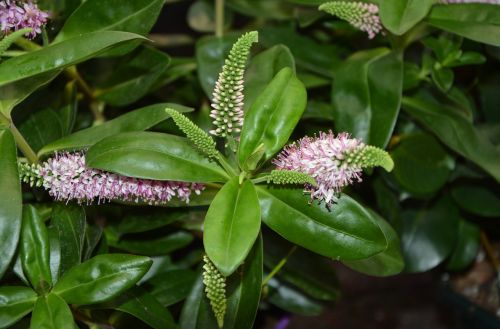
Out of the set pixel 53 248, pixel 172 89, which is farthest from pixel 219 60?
pixel 53 248

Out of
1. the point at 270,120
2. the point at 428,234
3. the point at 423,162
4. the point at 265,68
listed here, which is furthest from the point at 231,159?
the point at 428,234

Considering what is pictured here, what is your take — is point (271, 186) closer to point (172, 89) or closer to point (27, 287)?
point (27, 287)

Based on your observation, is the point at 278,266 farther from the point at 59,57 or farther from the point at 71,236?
→ the point at 59,57

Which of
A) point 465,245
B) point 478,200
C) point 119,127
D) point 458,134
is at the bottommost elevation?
point 465,245

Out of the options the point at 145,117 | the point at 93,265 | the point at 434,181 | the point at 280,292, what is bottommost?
the point at 280,292

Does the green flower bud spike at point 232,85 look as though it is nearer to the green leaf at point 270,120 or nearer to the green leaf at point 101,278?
the green leaf at point 270,120

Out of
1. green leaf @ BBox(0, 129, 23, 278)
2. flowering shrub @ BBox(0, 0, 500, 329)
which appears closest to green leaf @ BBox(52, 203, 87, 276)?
flowering shrub @ BBox(0, 0, 500, 329)
